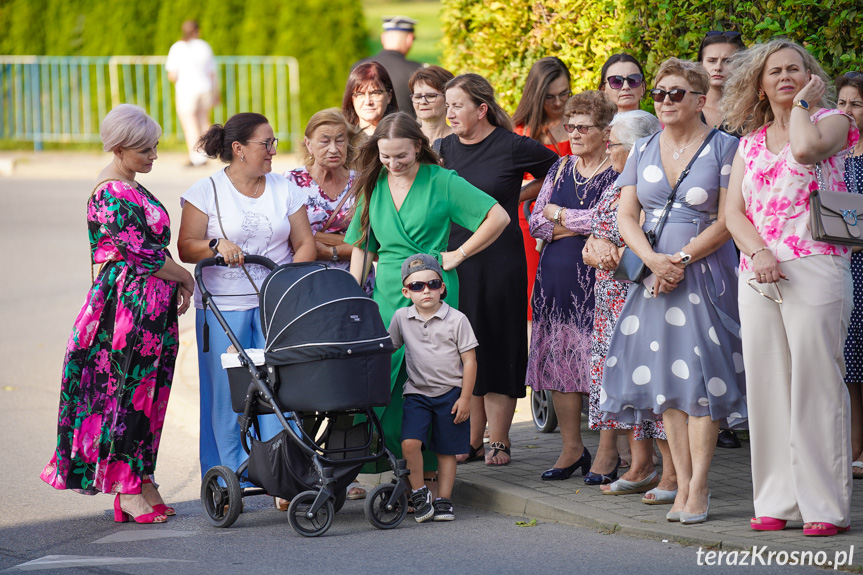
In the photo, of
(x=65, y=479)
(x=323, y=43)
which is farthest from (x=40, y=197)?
(x=65, y=479)

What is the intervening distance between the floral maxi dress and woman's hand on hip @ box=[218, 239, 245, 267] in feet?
0.98

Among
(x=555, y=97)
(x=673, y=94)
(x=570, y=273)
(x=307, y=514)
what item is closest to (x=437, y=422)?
(x=307, y=514)

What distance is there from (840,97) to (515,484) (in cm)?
274

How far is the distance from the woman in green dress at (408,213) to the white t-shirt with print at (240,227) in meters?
0.51

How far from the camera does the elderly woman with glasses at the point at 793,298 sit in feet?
17.3

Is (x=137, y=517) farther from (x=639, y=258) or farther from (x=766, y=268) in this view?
(x=766, y=268)

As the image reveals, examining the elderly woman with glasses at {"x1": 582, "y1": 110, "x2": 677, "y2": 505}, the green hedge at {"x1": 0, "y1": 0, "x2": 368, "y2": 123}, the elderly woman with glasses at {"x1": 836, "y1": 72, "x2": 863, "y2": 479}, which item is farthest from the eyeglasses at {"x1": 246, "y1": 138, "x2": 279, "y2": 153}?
the green hedge at {"x1": 0, "y1": 0, "x2": 368, "y2": 123}

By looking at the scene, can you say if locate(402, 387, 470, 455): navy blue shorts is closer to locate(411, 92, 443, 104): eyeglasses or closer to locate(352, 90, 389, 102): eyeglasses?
locate(411, 92, 443, 104): eyeglasses

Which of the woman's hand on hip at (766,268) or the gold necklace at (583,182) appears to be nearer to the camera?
the woman's hand on hip at (766,268)

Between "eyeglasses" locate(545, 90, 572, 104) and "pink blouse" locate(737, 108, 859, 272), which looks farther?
"eyeglasses" locate(545, 90, 572, 104)

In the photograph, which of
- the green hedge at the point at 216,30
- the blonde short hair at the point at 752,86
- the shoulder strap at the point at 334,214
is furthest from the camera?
the green hedge at the point at 216,30

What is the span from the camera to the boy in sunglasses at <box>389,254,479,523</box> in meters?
6.10

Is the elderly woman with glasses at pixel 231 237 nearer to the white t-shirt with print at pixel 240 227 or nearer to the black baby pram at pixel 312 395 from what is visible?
the white t-shirt with print at pixel 240 227

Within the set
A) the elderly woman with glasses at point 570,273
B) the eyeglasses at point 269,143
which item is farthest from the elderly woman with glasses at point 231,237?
the elderly woman with glasses at point 570,273
